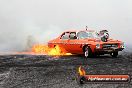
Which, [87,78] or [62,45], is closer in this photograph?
[87,78]

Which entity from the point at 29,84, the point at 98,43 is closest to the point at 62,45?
the point at 98,43

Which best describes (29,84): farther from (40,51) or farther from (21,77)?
(40,51)

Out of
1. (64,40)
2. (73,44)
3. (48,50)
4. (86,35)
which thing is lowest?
(48,50)

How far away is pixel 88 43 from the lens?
22.1 metres

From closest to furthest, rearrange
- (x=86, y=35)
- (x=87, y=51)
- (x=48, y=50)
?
(x=87, y=51)
(x=86, y=35)
(x=48, y=50)

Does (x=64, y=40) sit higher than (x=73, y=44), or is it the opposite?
(x=64, y=40)

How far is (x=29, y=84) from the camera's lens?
1170 cm

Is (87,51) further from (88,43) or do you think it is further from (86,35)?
(86,35)

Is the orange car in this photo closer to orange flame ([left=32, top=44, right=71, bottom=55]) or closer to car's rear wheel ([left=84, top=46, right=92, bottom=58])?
car's rear wheel ([left=84, top=46, right=92, bottom=58])

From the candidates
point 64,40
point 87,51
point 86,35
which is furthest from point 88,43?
point 64,40

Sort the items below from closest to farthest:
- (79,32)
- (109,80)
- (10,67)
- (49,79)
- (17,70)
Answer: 1. (109,80)
2. (49,79)
3. (17,70)
4. (10,67)
5. (79,32)

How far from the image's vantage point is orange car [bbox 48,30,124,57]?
71.8 feet

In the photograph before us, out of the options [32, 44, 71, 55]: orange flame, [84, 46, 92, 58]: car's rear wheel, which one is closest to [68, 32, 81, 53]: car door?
[84, 46, 92, 58]: car's rear wheel

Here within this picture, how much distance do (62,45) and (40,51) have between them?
2303mm
